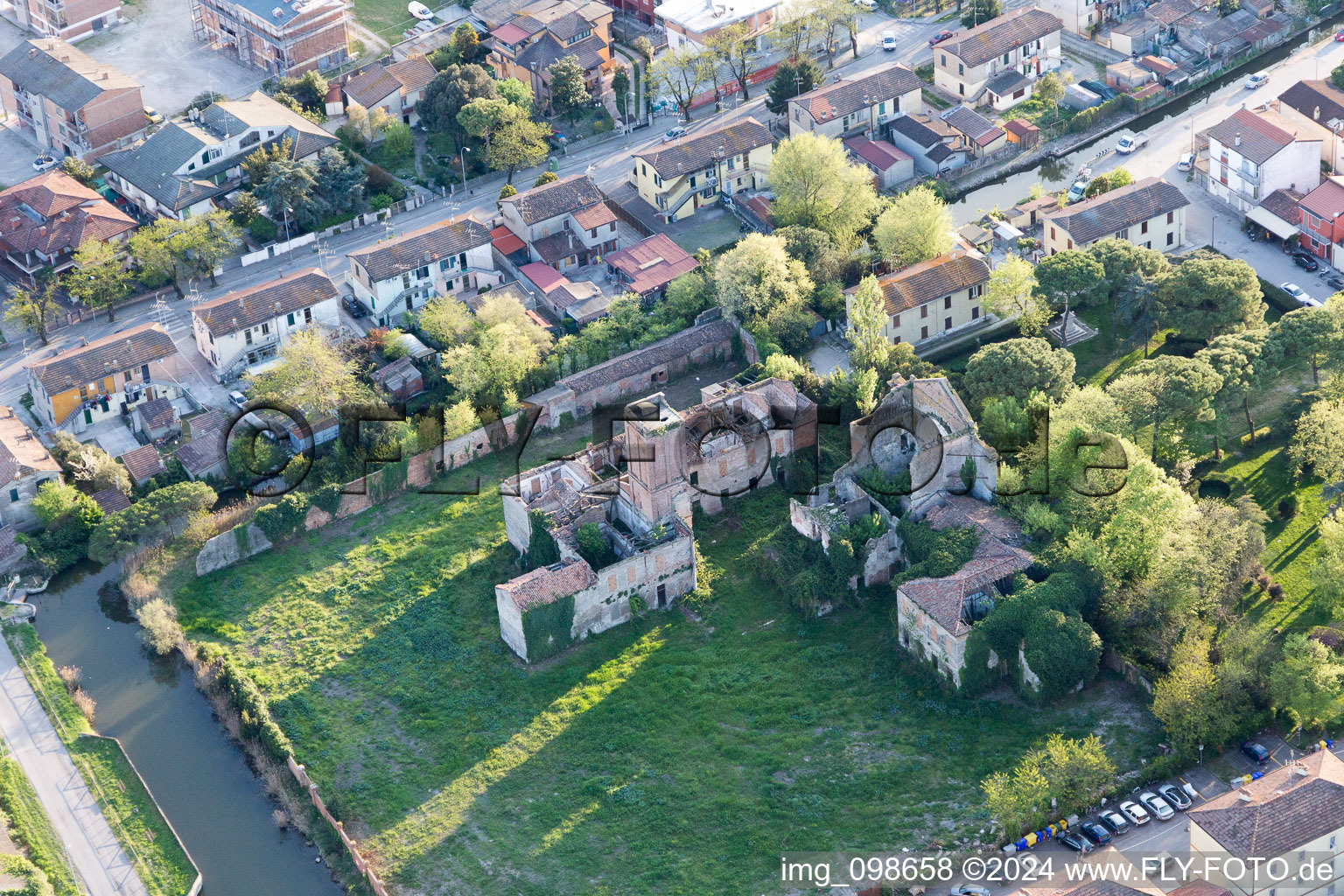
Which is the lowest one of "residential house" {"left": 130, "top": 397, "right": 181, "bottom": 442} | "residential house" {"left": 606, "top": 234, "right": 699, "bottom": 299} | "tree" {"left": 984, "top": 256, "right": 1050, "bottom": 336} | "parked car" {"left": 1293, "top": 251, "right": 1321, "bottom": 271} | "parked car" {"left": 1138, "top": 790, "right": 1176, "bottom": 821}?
"parked car" {"left": 1138, "top": 790, "right": 1176, "bottom": 821}

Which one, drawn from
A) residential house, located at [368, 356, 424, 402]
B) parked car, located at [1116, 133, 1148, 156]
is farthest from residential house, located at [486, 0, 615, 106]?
parked car, located at [1116, 133, 1148, 156]

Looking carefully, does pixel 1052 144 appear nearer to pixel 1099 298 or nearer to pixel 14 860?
pixel 1099 298

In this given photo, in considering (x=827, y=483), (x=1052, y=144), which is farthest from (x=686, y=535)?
(x=1052, y=144)

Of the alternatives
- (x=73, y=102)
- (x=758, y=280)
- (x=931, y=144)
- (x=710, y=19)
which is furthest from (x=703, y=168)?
(x=73, y=102)

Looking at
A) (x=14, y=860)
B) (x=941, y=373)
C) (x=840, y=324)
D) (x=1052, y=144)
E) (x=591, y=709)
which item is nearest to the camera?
(x=14, y=860)

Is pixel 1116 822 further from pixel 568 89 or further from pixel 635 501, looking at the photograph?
pixel 568 89

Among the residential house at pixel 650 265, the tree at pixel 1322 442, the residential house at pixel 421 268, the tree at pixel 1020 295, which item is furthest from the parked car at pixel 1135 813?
the residential house at pixel 421 268

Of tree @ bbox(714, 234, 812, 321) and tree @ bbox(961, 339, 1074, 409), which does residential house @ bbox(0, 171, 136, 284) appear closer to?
tree @ bbox(714, 234, 812, 321)
